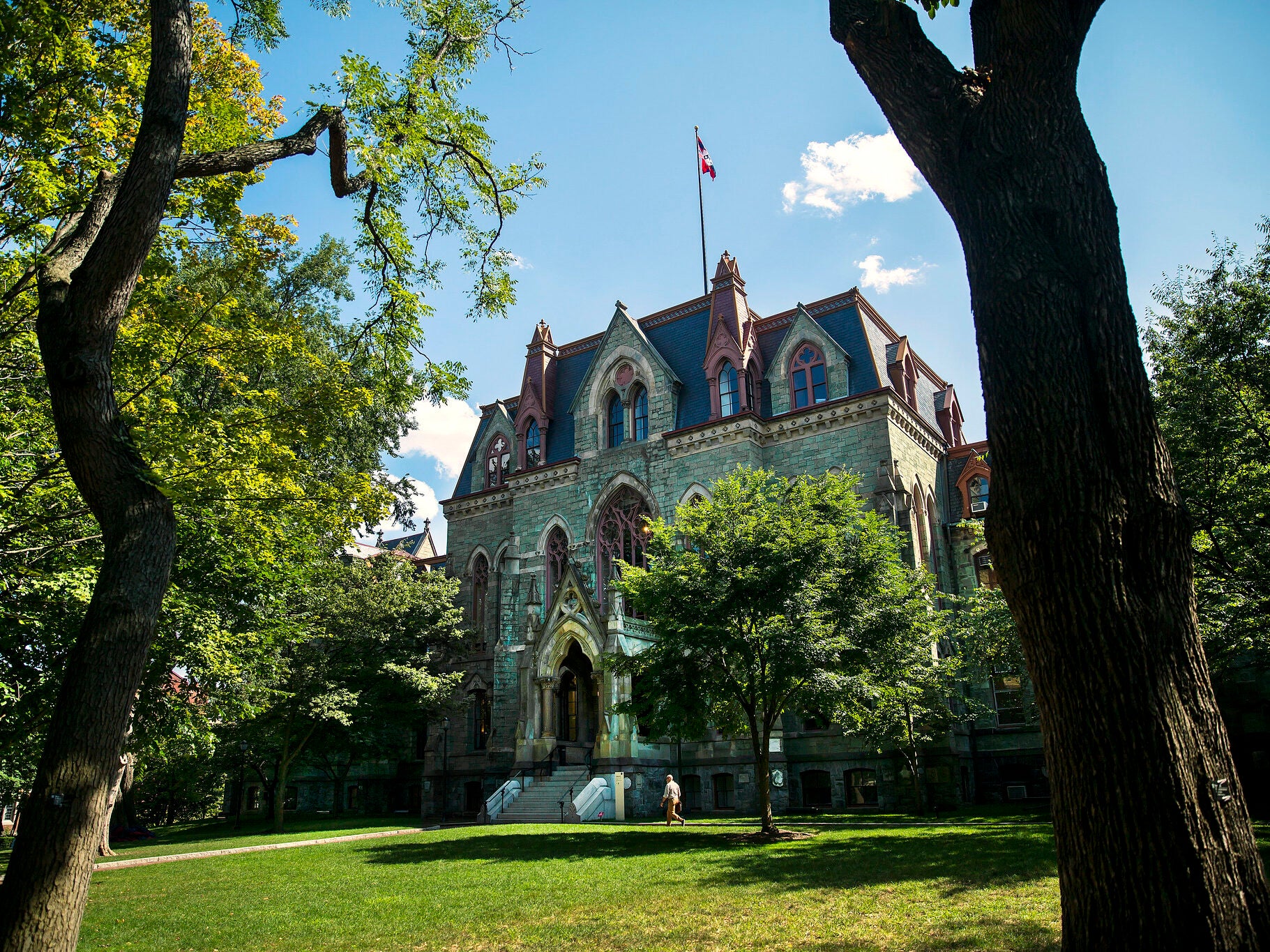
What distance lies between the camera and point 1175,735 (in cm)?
397

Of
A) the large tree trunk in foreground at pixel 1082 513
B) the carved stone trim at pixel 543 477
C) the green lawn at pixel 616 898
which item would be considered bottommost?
the green lawn at pixel 616 898

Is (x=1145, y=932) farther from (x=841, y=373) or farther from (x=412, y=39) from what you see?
(x=841, y=373)

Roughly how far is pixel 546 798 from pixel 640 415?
14338 mm

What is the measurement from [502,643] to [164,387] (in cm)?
2241

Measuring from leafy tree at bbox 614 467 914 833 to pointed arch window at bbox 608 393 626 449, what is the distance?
14676 mm

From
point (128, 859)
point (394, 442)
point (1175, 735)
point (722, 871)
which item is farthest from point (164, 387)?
point (394, 442)

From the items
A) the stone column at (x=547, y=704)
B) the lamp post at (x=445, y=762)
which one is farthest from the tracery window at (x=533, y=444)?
the lamp post at (x=445, y=762)

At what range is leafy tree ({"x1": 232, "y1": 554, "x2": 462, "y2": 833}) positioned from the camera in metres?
27.6

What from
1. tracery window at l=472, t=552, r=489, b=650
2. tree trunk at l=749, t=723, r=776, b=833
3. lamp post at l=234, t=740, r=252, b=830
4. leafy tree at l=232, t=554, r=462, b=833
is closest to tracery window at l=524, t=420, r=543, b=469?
tracery window at l=472, t=552, r=489, b=650

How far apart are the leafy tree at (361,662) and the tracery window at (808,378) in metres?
14.0

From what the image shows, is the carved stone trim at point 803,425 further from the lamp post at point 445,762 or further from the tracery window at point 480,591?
the lamp post at point 445,762

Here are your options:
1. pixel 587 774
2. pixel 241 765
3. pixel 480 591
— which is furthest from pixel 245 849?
pixel 480 591

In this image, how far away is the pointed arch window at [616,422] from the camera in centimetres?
3356

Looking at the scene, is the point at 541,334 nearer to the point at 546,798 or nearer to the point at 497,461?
the point at 497,461
